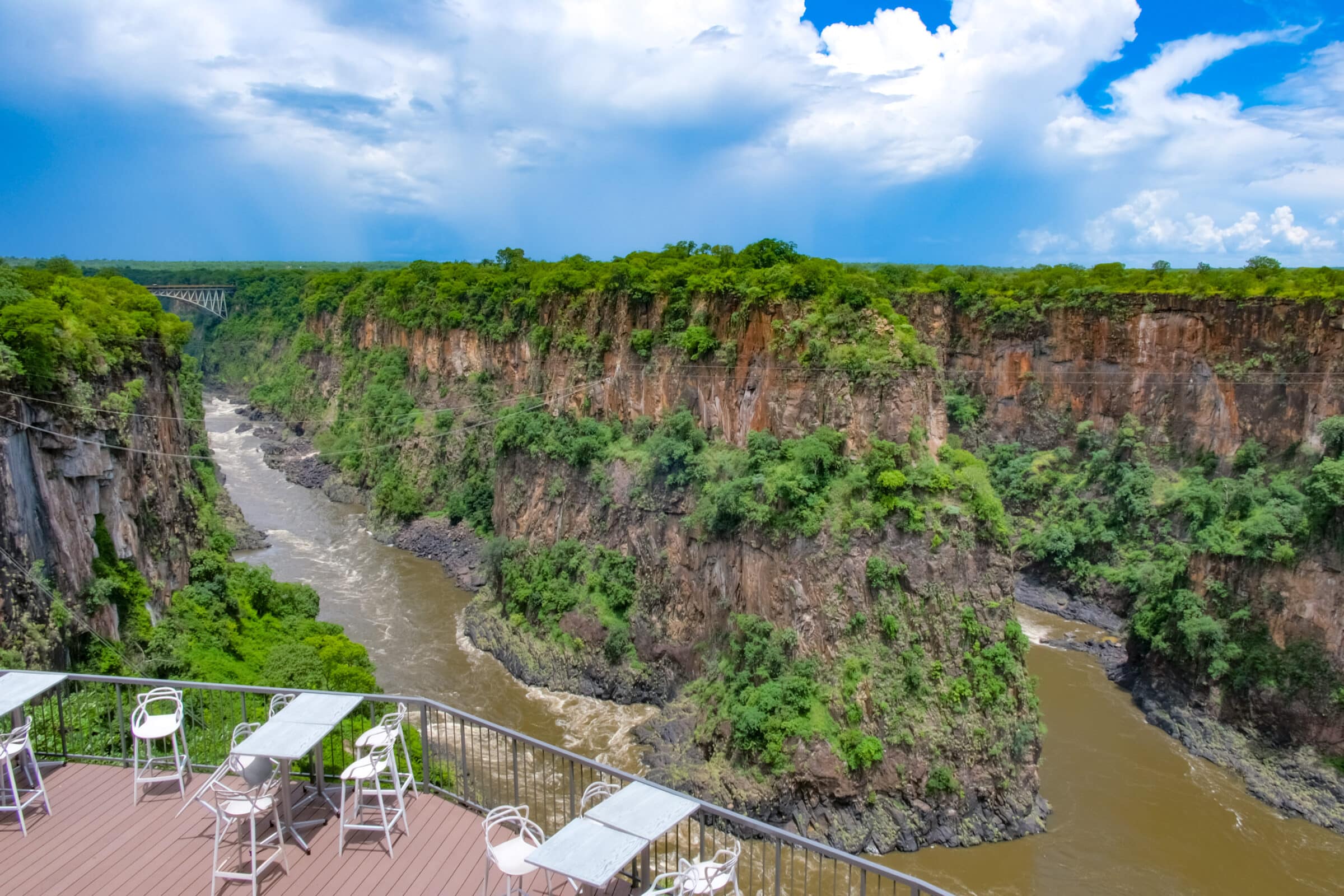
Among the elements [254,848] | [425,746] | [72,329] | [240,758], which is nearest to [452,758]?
[425,746]

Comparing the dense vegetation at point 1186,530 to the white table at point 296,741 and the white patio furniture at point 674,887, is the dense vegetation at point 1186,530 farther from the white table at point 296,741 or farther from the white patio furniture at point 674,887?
the white table at point 296,741

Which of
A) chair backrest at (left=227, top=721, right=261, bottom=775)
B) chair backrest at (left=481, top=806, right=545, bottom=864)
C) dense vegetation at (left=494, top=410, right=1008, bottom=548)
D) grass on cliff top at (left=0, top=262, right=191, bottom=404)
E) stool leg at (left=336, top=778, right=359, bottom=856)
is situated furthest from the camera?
dense vegetation at (left=494, top=410, right=1008, bottom=548)

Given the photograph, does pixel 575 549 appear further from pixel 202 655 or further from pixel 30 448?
pixel 30 448

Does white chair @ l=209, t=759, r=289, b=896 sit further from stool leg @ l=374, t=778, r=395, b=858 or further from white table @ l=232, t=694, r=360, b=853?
stool leg @ l=374, t=778, r=395, b=858

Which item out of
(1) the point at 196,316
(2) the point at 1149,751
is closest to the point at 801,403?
(2) the point at 1149,751

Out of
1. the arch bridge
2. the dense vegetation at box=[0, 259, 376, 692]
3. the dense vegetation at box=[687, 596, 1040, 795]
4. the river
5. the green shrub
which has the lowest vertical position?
the river

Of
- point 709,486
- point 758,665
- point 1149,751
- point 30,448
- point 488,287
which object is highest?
point 488,287

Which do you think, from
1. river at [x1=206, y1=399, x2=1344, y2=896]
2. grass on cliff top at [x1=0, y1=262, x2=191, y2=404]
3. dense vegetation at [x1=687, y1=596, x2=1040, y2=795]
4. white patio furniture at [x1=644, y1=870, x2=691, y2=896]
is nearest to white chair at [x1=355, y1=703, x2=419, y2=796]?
white patio furniture at [x1=644, y1=870, x2=691, y2=896]
